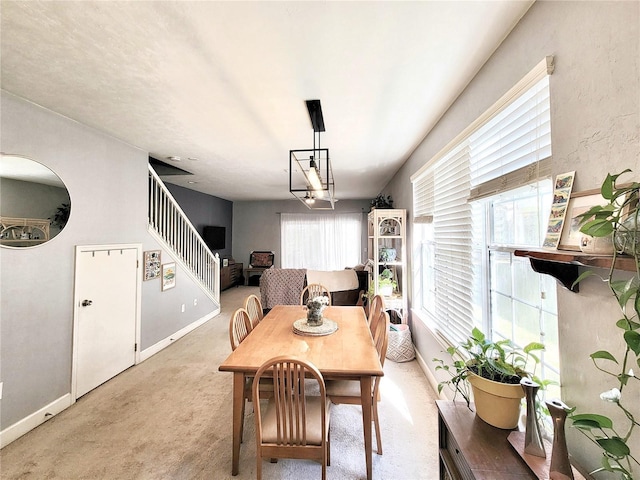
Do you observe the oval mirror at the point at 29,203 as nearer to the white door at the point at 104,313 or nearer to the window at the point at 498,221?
the white door at the point at 104,313

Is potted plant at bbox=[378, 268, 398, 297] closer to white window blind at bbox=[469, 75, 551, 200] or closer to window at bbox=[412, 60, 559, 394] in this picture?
window at bbox=[412, 60, 559, 394]

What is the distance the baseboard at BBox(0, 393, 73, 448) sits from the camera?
184 cm

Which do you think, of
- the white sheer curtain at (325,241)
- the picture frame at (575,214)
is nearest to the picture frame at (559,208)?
the picture frame at (575,214)

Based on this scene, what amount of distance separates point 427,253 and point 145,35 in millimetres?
3001

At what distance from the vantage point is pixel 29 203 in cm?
200

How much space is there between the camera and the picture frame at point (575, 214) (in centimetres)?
82

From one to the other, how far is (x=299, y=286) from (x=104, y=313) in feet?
8.20

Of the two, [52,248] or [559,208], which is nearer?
[559,208]

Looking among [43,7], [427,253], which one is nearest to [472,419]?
[427,253]

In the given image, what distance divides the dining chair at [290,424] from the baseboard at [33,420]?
6.63 ft

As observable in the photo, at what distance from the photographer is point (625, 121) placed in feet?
2.48

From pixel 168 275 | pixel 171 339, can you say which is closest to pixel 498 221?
pixel 168 275

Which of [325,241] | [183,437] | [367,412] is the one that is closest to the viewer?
[367,412]

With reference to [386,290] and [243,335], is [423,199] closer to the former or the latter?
[386,290]
